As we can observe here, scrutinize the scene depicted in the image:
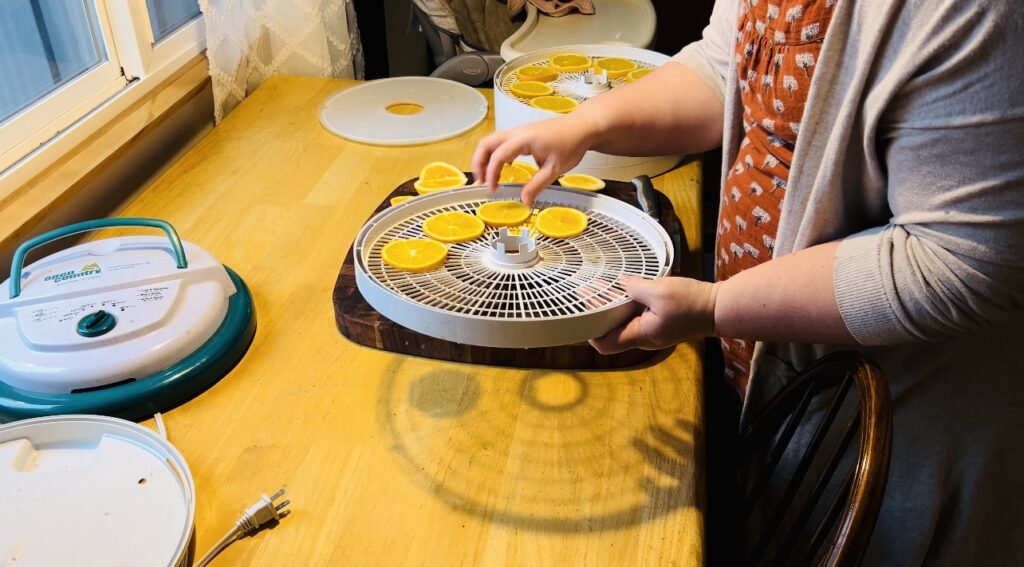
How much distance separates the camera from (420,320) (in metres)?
0.61

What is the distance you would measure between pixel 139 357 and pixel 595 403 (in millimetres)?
456

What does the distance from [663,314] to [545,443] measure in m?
0.18

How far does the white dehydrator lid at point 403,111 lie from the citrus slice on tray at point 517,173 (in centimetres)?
27

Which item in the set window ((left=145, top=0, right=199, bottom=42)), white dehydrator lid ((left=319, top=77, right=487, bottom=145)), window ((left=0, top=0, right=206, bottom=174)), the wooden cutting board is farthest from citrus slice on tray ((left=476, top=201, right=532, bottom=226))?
window ((left=145, top=0, right=199, bottom=42))

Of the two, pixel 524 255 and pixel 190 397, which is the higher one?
pixel 524 255

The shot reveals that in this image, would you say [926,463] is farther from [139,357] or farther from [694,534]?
[139,357]

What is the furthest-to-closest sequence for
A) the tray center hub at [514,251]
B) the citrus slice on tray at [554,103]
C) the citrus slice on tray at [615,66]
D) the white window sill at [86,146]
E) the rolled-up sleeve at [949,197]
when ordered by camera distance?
the citrus slice on tray at [615,66] → the citrus slice on tray at [554,103] → the white window sill at [86,146] → the tray center hub at [514,251] → the rolled-up sleeve at [949,197]

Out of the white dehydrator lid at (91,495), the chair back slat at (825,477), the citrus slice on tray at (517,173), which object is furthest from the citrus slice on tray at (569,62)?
the white dehydrator lid at (91,495)

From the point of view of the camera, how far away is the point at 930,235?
565mm

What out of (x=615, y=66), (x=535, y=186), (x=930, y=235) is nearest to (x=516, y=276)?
(x=535, y=186)

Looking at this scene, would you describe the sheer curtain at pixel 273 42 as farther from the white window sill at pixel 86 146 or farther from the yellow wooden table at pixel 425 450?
the yellow wooden table at pixel 425 450

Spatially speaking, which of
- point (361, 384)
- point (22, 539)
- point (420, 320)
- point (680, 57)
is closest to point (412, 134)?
point (680, 57)

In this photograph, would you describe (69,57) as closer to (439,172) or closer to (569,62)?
(439,172)

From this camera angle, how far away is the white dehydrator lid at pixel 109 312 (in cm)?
73
